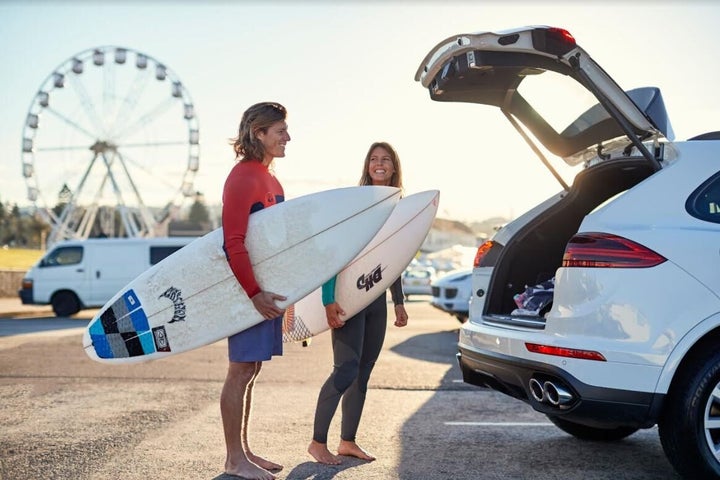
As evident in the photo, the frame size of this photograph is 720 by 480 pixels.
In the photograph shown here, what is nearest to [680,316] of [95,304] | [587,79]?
[587,79]

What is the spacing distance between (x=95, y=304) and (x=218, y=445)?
43.6 ft

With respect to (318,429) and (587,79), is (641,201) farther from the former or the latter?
(318,429)

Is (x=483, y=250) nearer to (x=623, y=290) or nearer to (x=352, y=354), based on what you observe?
(x=352, y=354)

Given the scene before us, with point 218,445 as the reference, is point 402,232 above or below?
above

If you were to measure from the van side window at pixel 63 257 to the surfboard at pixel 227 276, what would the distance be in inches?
531

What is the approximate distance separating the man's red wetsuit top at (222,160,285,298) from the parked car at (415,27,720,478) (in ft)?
3.99

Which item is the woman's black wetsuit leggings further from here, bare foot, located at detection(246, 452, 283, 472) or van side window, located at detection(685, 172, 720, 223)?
van side window, located at detection(685, 172, 720, 223)

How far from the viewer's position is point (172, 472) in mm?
4082

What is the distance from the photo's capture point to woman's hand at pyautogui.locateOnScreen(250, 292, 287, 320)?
4008 millimetres

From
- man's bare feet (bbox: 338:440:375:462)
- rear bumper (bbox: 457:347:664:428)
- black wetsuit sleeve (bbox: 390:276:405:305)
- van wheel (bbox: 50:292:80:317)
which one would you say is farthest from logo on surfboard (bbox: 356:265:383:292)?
van wheel (bbox: 50:292:80:317)

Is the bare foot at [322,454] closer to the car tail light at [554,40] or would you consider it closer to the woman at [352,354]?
the woman at [352,354]

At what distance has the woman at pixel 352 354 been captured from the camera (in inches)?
171

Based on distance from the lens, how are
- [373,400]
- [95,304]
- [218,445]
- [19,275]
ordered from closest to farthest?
[218,445]
[373,400]
[95,304]
[19,275]

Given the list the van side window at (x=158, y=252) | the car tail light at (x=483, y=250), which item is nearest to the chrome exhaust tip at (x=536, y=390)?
the car tail light at (x=483, y=250)
